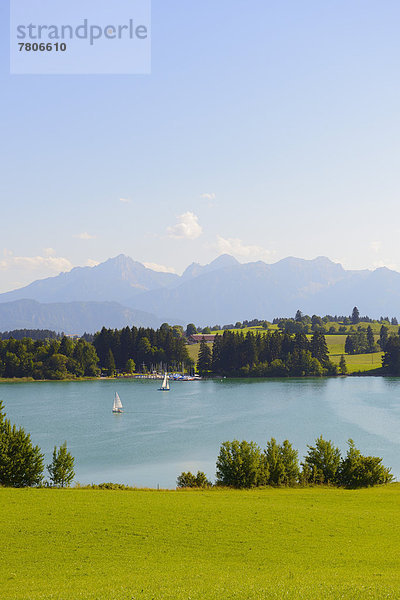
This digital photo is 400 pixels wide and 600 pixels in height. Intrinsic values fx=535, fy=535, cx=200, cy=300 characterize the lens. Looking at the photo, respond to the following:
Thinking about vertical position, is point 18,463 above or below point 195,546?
below

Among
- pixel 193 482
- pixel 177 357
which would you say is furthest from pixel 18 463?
pixel 177 357

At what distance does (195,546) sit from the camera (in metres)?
25.4

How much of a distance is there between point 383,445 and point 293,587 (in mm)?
58658

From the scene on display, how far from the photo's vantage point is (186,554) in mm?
24234

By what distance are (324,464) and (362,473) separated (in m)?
3.29

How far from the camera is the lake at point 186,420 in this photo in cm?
6362

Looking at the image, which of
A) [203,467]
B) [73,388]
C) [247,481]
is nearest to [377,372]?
[73,388]

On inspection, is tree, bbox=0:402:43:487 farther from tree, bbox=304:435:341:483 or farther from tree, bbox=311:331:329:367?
tree, bbox=311:331:329:367

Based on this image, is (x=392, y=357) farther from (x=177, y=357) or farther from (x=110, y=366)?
(x=110, y=366)

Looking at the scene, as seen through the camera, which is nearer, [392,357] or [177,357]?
[392,357]

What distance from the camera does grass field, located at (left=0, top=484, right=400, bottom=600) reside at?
19031 millimetres

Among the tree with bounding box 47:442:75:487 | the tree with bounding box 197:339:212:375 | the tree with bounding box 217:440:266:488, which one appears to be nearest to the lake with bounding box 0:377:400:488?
the tree with bounding box 47:442:75:487

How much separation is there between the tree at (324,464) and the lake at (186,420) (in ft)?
41.5

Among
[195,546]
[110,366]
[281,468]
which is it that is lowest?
[281,468]
